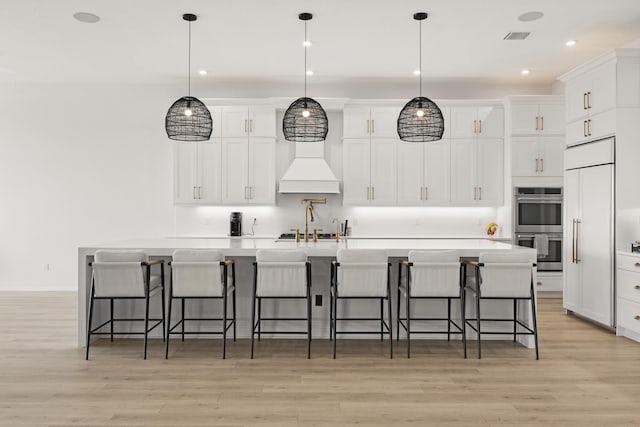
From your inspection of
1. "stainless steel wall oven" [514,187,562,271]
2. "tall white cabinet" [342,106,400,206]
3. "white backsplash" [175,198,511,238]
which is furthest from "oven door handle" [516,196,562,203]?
"tall white cabinet" [342,106,400,206]

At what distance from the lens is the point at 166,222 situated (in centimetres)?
701

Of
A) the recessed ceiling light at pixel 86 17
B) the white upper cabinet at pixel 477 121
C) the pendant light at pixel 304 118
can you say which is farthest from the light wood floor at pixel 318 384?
the white upper cabinet at pixel 477 121

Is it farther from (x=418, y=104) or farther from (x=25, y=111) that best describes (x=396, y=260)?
(x=25, y=111)

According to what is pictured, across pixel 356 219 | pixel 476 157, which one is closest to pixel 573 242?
pixel 476 157

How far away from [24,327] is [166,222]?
2531mm

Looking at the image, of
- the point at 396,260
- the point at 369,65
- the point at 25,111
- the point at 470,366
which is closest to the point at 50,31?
the point at 25,111

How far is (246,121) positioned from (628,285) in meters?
4.91

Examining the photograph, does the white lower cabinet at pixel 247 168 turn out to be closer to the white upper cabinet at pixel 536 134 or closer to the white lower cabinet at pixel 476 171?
the white lower cabinet at pixel 476 171

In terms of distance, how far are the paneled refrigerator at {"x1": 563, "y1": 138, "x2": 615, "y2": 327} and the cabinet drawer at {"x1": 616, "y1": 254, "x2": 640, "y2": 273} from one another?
→ 0.31ft

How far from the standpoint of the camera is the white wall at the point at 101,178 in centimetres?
699

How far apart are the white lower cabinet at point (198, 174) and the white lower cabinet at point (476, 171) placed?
3354 millimetres

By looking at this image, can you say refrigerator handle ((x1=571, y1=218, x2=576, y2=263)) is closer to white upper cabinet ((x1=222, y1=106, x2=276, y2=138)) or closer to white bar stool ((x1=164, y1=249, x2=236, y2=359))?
white bar stool ((x1=164, y1=249, x2=236, y2=359))

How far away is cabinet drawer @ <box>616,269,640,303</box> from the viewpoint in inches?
169

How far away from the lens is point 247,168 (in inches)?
263
